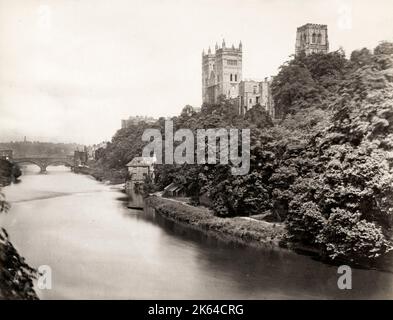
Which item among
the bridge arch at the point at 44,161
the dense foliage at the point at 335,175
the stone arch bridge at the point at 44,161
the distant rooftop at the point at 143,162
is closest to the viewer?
the dense foliage at the point at 335,175

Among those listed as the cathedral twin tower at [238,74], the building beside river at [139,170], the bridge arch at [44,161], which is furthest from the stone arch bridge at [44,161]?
the cathedral twin tower at [238,74]

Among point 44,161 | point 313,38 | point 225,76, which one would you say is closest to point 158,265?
point 44,161

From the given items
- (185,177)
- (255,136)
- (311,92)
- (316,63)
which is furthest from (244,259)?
(316,63)

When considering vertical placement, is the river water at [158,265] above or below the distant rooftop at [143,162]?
below

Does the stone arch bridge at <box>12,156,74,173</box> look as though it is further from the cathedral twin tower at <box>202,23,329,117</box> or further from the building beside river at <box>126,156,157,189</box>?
the cathedral twin tower at <box>202,23,329,117</box>

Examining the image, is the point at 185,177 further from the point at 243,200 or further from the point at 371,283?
the point at 371,283

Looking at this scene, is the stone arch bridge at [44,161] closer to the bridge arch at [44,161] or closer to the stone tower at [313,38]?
the bridge arch at [44,161]

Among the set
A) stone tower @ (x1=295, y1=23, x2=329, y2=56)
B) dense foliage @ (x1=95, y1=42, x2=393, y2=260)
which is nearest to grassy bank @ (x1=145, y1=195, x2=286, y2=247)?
dense foliage @ (x1=95, y1=42, x2=393, y2=260)

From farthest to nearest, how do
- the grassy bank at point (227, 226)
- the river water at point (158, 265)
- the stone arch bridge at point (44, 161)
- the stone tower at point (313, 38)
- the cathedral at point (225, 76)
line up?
the cathedral at point (225, 76), the stone tower at point (313, 38), the stone arch bridge at point (44, 161), the grassy bank at point (227, 226), the river water at point (158, 265)
